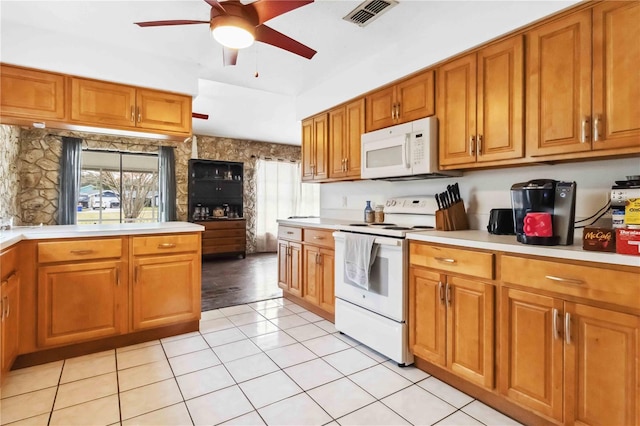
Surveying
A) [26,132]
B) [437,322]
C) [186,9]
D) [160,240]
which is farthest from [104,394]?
[26,132]

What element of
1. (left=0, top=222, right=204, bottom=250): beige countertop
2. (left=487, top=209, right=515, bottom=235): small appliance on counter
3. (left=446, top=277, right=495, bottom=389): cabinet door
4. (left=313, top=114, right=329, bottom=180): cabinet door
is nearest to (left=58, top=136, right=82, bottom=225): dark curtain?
(left=0, top=222, right=204, bottom=250): beige countertop

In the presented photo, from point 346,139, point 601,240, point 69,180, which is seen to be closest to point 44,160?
point 69,180

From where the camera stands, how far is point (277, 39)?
77.7 inches

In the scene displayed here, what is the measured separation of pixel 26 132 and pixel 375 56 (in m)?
5.37

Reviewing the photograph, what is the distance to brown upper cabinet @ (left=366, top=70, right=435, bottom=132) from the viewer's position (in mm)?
2490

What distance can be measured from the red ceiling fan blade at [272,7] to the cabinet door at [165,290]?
1.99 metres

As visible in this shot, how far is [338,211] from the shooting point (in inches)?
156

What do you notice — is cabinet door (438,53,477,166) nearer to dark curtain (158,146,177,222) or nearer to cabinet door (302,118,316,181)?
cabinet door (302,118,316,181)

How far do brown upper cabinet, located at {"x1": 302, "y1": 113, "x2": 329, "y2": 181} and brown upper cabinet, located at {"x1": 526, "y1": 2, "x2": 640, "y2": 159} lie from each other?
2.11 m

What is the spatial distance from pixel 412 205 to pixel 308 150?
1.60m

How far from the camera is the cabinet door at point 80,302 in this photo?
2.26 m

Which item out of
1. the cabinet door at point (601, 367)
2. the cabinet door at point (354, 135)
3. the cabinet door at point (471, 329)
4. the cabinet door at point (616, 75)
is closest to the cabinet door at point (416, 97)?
the cabinet door at point (354, 135)

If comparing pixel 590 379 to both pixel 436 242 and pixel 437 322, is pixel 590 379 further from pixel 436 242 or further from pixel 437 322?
pixel 436 242

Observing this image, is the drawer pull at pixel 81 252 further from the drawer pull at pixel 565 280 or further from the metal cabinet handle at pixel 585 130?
the metal cabinet handle at pixel 585 130
